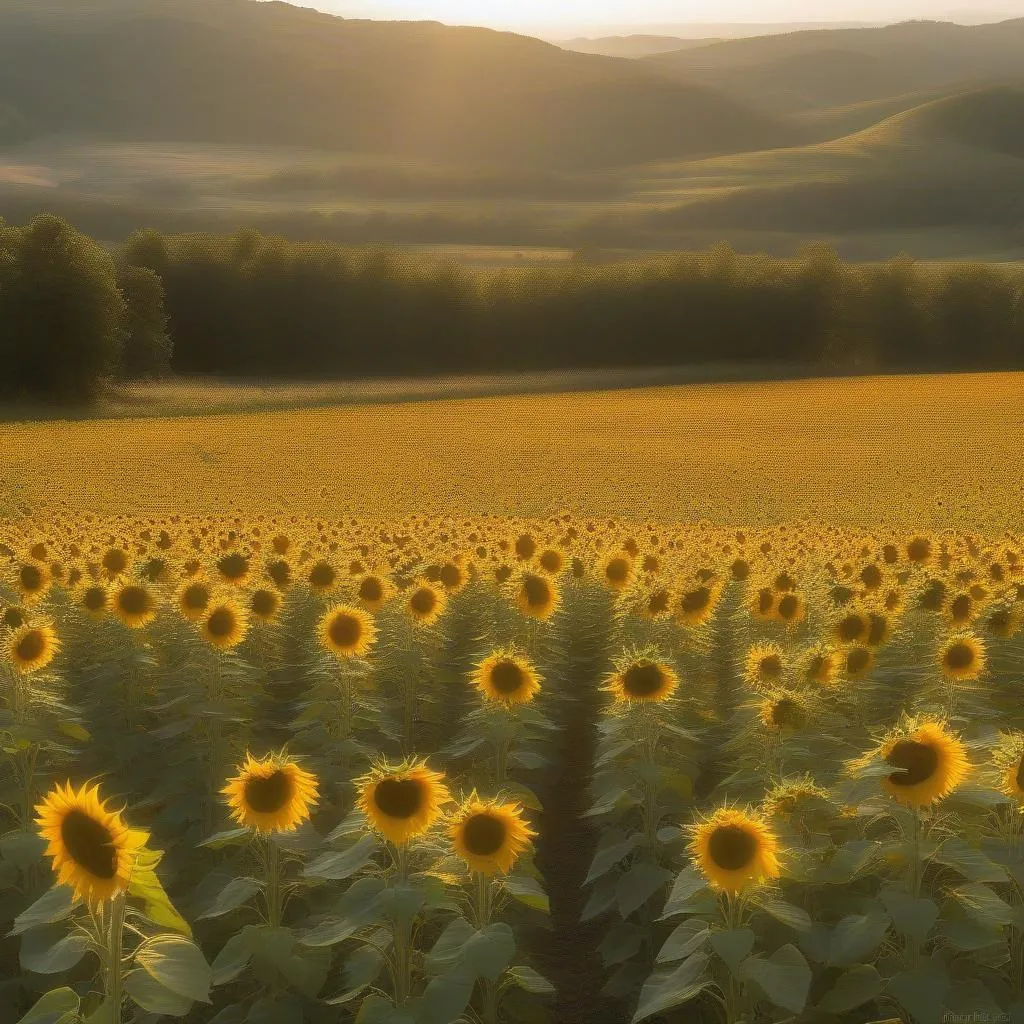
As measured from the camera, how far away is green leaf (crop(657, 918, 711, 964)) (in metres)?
4.83

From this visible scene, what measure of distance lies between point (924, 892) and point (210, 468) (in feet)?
106

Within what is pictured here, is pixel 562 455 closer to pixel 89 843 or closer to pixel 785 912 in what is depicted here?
pixel 785 912

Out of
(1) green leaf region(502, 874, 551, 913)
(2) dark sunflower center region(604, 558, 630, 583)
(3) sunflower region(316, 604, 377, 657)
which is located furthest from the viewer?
(2) dark sunflower center region(604, 558, 630, 583)

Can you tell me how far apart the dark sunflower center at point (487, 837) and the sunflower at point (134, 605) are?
4552 millimetres

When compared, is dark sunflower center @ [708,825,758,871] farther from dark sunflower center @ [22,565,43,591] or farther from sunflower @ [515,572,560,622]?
dark sunflower center @ [22,565,43,591]

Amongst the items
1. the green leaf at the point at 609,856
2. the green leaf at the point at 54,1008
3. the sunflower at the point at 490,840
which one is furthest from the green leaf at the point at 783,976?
the green leaf at the point at 54,1008

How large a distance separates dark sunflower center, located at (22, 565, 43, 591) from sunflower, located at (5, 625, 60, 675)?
189cm

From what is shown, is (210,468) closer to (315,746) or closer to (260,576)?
(260,576)

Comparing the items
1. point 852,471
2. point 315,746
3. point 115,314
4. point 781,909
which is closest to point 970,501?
point 852,471

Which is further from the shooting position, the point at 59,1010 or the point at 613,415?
the point at 613,415

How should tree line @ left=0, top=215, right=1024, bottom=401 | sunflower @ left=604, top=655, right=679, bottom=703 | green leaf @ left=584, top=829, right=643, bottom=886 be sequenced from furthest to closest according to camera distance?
tree line @ left=0, top=215, right=1024, bottom=401
sunflower @ left=604, top=655, right=679, bottom=703
green leaf @ left=584, top=829, right=643, bottom=886

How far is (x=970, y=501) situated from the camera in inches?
1115

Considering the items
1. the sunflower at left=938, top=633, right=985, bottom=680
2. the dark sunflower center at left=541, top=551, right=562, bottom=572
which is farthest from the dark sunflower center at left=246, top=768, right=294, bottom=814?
the dark sunflower center at left=541, top=551, right=562, bottom=572

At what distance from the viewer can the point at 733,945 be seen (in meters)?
4.64
